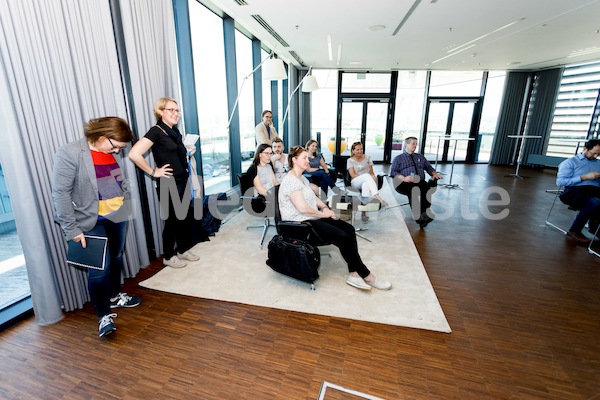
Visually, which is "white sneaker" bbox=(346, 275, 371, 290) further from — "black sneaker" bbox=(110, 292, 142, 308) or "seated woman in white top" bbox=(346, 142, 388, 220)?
"black sneaker" bbox=(110, 292, 142, 308)

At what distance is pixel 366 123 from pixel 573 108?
5.65 metres

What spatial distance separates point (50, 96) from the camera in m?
1.90

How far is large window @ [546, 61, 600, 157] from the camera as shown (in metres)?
7.61

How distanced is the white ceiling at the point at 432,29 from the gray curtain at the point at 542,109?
0.89m

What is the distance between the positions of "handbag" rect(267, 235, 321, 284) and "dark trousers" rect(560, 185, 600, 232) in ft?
11.6

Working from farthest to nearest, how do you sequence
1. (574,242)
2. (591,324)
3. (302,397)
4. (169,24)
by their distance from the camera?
(574,242)
(169,24)
(591,324)
(302,397)

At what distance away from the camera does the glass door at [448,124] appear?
9406 millimetres

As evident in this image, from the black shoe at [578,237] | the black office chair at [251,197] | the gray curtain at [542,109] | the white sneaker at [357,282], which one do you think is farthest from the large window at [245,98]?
the gray curtain at [542,109]

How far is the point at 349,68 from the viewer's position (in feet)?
29.3

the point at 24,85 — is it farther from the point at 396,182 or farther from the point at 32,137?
the point at 396,182

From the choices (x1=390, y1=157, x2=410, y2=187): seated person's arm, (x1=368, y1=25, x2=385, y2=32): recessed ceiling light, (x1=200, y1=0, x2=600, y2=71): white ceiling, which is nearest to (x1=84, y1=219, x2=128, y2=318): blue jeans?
(x1=200, y1=0, x2=600, y2=71): white ceiling

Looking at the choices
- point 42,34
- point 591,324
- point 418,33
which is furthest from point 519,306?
point 418,33

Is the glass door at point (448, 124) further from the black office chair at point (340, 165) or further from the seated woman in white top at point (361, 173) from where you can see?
the seated woman in white top at point (361, 173)

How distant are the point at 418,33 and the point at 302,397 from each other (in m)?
5.73
